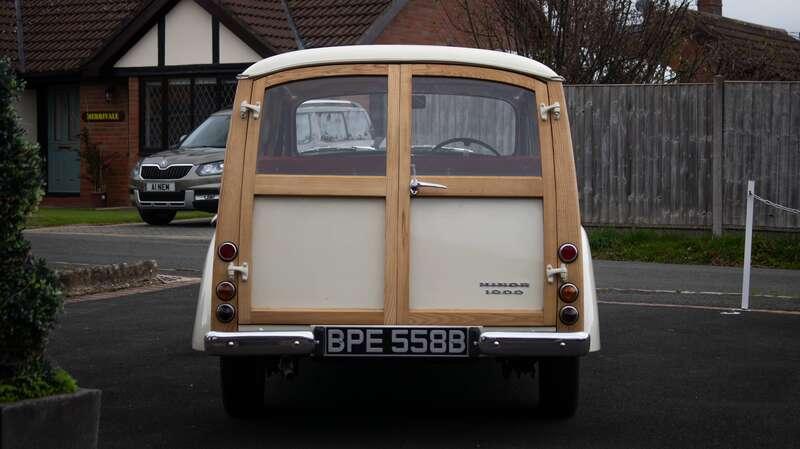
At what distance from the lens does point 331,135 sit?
6613 millimetres

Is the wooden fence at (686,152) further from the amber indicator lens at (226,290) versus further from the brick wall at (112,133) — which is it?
the brick wall at (112,133)

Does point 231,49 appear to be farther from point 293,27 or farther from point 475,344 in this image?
point 475,344

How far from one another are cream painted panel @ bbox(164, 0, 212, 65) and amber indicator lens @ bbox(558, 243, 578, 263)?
21703mm

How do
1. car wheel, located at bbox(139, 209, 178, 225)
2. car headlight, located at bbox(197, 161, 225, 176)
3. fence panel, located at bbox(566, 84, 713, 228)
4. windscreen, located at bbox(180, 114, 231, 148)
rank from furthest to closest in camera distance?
1. windscreen, located at bbox(180, 114, 231, 148)
2. car wheel, located at bbox(139, 209, 178, 225)
3. car headlight, located at bbox(197, 161, 225, 176)
4. fence panel, located at bbox(566, 84, 713, 228)

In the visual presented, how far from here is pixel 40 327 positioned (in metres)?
4.86

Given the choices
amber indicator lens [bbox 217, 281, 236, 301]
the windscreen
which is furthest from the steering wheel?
the windscreen

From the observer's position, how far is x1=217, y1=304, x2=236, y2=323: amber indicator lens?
6016mm

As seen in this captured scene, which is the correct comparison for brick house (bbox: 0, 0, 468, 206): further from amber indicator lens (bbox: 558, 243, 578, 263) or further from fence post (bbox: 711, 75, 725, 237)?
amber indicator lens (bbox: 558, 243, 578, 263)

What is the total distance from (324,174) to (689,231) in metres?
11.9

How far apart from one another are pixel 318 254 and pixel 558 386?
139 centimetres

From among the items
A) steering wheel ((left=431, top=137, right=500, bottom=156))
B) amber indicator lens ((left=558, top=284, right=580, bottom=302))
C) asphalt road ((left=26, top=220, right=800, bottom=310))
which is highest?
steering wheel ((left=431, top=137, right=500, bottom=156))

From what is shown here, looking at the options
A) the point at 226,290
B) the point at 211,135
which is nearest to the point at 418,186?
the point at 226,290

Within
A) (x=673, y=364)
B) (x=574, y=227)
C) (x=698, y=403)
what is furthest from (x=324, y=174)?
(x=673, y=364)

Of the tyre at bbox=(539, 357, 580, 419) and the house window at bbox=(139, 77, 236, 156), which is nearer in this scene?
the tyre at bbox=(539, 357, 580, 419)
